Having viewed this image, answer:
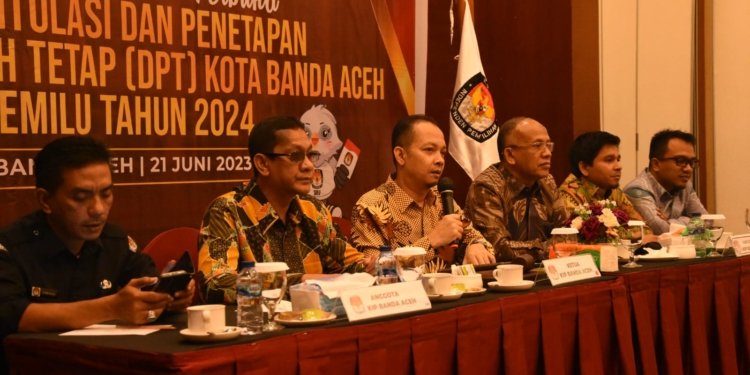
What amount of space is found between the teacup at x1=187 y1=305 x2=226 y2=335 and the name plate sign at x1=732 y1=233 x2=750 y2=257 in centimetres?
230

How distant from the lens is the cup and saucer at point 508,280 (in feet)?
9.05

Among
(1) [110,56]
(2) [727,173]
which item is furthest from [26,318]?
(2) [727,173]

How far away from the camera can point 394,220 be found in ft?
11.7

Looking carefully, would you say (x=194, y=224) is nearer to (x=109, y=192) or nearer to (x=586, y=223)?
(x=109, y=192)

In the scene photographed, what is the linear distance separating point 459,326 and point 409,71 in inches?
105

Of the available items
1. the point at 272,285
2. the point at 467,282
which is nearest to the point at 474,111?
the point at 467,282

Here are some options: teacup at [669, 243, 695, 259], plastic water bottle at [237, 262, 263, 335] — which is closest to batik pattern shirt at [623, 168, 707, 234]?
teacup at [669, 243, 695, 259]

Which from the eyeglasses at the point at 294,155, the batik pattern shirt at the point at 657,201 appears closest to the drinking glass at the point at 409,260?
the eyeglasses at the point at 294,155

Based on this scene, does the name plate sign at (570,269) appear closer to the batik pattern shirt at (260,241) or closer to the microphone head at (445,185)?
the microphone head at (445,185)

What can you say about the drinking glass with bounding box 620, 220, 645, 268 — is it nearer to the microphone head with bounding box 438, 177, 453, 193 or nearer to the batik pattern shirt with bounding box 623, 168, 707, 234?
the microphone head with bounding box 438, 177, 453, 193

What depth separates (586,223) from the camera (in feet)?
10.8

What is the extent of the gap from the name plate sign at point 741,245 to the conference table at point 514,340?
0.05 metres

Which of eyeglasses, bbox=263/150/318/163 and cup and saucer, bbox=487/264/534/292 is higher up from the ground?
eyeglasses, bbox=263/150/318/163

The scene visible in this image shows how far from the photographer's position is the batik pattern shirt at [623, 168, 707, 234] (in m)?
4.75
